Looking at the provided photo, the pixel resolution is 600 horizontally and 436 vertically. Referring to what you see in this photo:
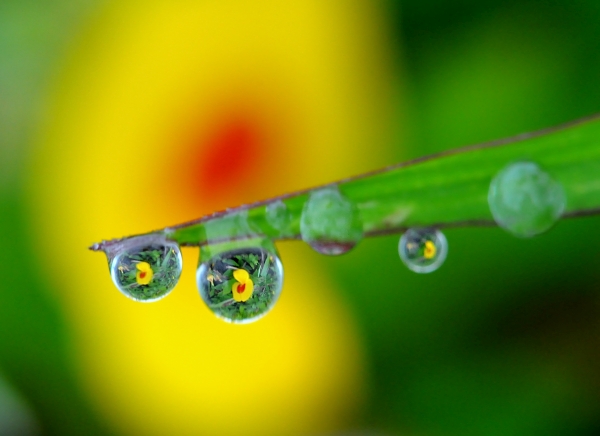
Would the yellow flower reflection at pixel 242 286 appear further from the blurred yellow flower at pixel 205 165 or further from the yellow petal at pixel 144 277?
the blurred yellow flower at pixel 205 165

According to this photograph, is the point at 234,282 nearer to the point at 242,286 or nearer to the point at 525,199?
the point at 242,286

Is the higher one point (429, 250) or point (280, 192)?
point (280, 192)

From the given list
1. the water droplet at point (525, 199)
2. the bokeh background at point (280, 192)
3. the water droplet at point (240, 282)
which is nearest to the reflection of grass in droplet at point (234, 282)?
the water droplet at point (240, 282)

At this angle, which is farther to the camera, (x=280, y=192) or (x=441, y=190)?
(x=280, y=192)

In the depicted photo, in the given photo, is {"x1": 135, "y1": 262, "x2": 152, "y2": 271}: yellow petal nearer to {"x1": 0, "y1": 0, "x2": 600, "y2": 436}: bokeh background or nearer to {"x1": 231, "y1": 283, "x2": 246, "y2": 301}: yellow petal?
{"x1": 231, "y1": 283, "x2": 246, "y2": 301}: yellow petal

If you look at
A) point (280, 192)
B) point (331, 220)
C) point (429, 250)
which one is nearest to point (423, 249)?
point (429, 250)

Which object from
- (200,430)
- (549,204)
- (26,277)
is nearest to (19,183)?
(26,277)

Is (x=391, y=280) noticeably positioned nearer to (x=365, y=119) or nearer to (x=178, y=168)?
(x=365, y=119)
